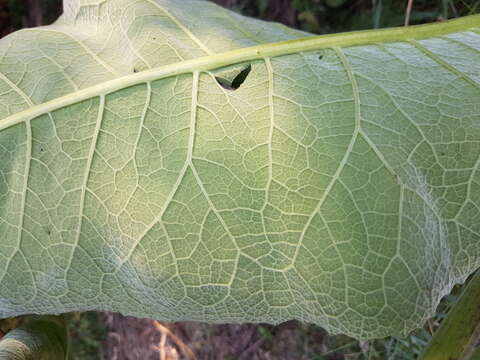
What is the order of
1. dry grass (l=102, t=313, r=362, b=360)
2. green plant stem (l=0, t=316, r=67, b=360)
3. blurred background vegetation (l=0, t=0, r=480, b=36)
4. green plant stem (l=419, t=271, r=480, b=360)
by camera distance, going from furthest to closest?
dry grass (l=102, t=313, r=362, b=360), blurred background vegetation (l=0, t=0, r=480, b=36), green plant stem (l=419, t=271, r=480, b=360), green plant stem (l=0, t=316, r=67, b=360)

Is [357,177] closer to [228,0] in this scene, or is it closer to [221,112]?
[221,112]

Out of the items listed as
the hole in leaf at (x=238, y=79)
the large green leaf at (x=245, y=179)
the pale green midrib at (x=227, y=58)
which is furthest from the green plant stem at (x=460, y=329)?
the hole in leaf at (x=238, y=79)

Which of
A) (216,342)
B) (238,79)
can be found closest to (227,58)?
(238,79)

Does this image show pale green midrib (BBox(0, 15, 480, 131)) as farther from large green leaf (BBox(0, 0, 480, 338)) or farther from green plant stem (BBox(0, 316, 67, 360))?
green plant stem (BBox(0, 316, 67, 360))

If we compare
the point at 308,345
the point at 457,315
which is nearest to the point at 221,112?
the point at 457,315

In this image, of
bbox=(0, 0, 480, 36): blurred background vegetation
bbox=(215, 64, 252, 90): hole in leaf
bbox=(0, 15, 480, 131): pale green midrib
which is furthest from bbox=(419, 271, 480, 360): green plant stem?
bbox=(0, 0, 480, 36): blurred background vegetation

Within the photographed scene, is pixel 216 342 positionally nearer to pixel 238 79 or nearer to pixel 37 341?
pixel 37 341
